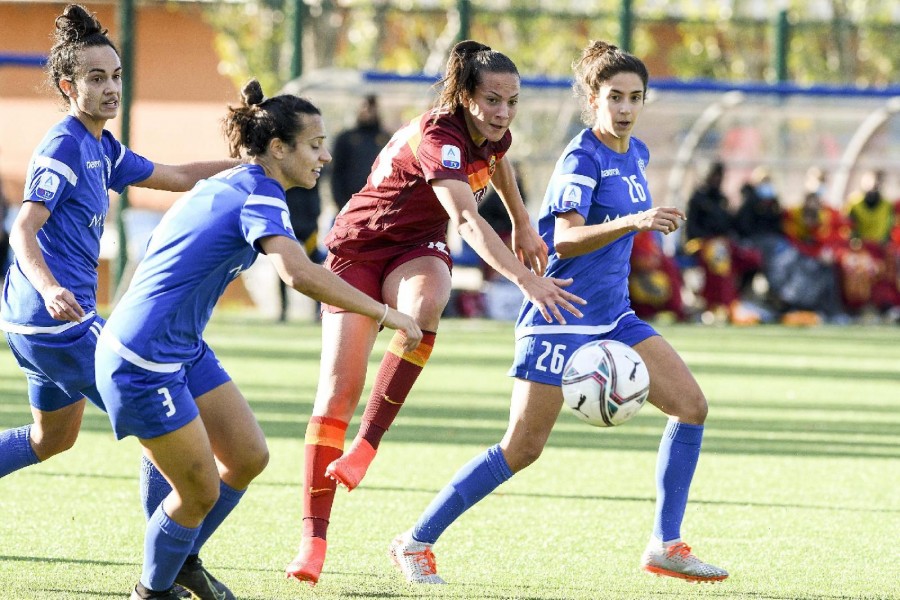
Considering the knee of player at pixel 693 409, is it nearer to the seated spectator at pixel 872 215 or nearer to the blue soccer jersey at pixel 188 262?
the blue soccer jersey at pixel 188 262

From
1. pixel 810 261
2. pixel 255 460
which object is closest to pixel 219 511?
pixel 255 460

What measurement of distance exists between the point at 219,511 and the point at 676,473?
1647mm

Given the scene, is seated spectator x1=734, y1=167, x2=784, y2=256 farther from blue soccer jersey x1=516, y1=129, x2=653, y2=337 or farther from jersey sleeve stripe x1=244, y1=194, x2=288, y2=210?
jersey sleeve stripe x1=244, y1=194, x2=288, y2=210

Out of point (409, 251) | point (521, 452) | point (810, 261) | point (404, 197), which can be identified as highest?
point (404, 197)

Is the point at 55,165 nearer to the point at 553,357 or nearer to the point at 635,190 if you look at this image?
the point at 553,357

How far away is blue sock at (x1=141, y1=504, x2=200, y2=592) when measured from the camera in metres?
4.31

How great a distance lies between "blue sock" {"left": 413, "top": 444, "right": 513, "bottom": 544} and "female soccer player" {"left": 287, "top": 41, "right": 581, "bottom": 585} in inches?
11.9

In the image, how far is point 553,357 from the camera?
5.14 m

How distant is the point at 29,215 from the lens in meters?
4.84

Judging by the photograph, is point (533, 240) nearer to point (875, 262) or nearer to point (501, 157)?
point (501, 157)

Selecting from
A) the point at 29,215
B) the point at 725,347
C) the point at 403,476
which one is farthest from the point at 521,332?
the point at 725,347

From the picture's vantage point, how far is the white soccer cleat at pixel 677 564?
16.7 ft

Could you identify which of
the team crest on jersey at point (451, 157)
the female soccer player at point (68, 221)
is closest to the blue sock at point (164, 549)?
the female soccer player at point (68, 221)

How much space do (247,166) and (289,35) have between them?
45.0 feet
